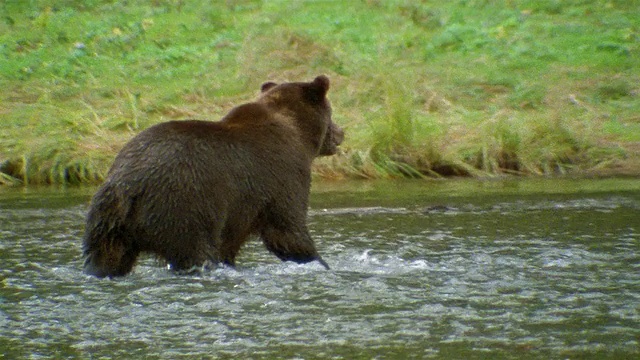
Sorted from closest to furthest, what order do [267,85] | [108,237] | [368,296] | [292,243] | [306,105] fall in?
1. [368,296]
2. [108,237]
3. [292,243]
4. [306,105]
5. [267,85]

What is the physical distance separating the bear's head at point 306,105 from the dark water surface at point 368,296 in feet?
2.96

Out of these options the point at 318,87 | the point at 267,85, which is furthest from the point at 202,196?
the point at 267,85

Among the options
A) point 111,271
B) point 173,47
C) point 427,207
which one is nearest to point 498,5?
point 173,47

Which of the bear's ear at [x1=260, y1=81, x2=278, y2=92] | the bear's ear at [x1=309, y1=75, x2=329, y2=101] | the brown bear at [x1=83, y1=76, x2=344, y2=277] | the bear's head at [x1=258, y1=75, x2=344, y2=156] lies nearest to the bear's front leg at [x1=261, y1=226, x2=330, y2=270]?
the brown bear at [x1=83, y1=76, x2=344, y2=277]

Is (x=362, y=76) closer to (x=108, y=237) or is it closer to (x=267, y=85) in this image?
(x=267, y=85)

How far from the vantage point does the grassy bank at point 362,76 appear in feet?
43.9

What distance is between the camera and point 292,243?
7168 mm

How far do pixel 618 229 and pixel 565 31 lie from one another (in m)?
10.7

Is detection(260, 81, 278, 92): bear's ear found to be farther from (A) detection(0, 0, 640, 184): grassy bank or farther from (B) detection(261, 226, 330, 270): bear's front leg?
(A) detection(0, 0, 640, 184): grassy bank

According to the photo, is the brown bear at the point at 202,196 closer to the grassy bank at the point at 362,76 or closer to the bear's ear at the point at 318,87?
the bear's ear at the point at 318,87

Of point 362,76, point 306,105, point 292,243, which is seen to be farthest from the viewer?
point 362,76

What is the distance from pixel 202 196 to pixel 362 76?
952cm

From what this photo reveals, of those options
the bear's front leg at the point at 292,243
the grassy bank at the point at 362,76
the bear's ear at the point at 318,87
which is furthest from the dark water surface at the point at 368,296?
the grassy bank at the point at 362,76

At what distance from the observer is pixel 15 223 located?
9.78m
